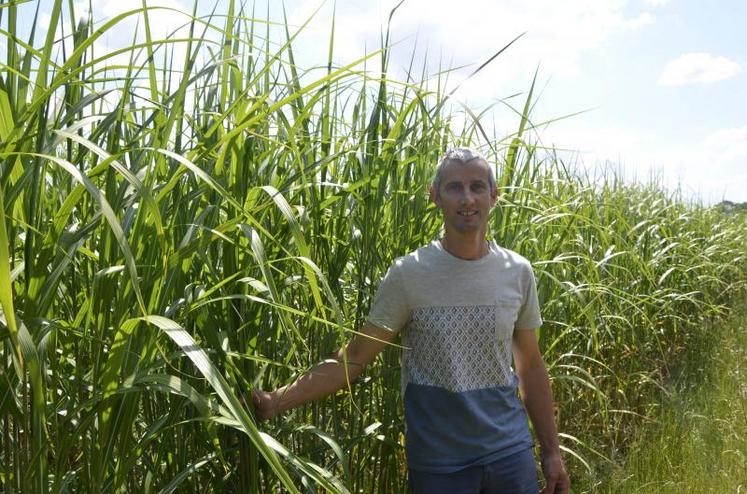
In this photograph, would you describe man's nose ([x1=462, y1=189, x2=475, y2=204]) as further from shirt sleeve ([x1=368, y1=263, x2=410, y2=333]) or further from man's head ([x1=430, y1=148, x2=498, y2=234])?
shirt sleeve ([x1=368, y1=263, x2=410, y2=333])

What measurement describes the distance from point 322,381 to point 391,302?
284 millimetres

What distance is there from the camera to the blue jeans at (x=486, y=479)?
1.76 meters

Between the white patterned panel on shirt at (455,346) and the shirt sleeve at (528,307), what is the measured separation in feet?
0.39

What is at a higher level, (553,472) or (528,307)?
(528,307)

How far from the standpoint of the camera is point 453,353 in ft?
5.93

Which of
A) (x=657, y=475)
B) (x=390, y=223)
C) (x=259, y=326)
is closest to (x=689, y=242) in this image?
(x=657, y=475)

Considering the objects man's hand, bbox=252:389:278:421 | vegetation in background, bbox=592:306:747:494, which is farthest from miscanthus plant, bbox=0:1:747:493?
vegetation in background, bbox=592:306:747:494

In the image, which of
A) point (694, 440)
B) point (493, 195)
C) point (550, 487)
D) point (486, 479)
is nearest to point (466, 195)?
point (493, 195)

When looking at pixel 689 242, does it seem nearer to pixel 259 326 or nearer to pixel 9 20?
pixel 259 326

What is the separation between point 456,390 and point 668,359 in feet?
12.0

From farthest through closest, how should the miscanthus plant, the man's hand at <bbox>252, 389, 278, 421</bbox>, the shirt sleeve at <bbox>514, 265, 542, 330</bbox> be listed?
the shirt sleeve at <bbox>514, 265, 542, 330</bbox> → the man's hand at <bbox>252, 389, 278, 421</bbox> → the miscanthus plant

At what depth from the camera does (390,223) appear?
198 cm

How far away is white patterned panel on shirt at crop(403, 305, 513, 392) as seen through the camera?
181 centimetres

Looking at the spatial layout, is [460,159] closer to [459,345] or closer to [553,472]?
[459,345]
